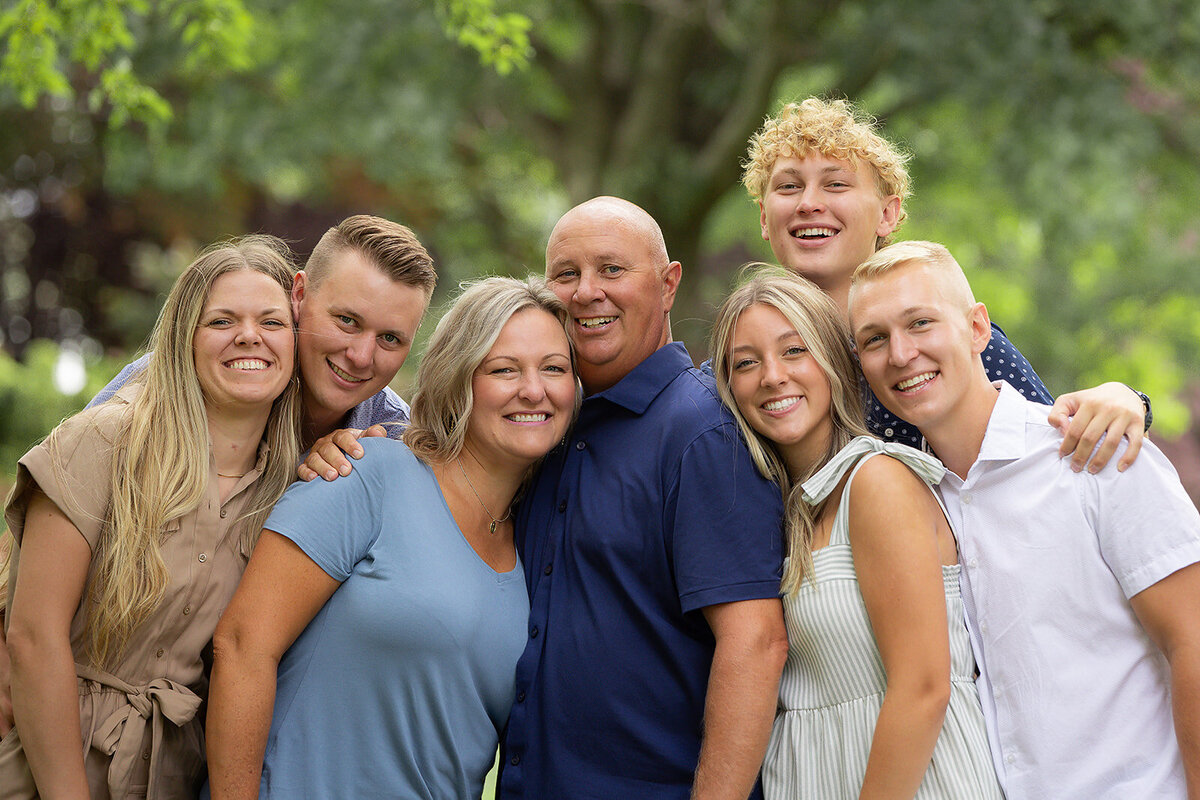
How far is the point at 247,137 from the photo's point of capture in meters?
10.1

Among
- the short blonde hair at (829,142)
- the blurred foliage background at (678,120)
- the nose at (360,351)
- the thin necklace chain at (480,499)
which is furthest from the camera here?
the blurred foliage background at (678,120)

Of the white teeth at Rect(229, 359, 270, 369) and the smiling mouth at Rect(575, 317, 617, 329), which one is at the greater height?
the smiling mouth at Rect(575, 317, 617, 329)

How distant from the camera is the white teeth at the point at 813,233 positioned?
3.69 metres

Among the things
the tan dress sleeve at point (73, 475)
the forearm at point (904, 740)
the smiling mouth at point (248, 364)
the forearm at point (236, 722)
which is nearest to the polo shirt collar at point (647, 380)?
the smiling mouth at point (248, 364)

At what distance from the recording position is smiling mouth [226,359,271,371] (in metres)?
3.08

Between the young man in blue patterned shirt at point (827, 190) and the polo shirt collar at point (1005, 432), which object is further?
the young man in blue patterned shirt at point (827, 190)

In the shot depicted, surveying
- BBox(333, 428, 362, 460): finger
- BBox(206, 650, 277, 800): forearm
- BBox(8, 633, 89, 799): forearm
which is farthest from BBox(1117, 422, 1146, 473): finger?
BBox(8, 633, 89, 799): forearm

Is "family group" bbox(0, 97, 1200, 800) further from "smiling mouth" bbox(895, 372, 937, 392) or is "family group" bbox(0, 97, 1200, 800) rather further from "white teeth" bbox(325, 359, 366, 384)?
"white teeth" bbox(325, 359, 366, 384)

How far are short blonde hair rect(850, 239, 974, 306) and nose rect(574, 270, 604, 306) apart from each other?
831 millimetres

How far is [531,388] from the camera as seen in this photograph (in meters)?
3.11

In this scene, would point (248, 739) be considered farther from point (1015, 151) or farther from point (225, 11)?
point (1015, 151)

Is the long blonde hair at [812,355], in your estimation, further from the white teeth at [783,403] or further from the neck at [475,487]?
the neck at [475,487]

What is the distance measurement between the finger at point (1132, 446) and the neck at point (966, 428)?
0.34 metres

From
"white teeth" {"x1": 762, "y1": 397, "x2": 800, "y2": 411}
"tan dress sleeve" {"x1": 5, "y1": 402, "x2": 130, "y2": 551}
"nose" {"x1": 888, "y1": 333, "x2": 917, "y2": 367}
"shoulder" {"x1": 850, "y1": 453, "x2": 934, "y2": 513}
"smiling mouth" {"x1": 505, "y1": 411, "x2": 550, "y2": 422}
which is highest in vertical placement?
"nose" {"x1": 888, "y1": 333, "x2": 917, "y2": 367}
